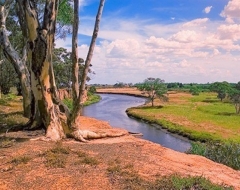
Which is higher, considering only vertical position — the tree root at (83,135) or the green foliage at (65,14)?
the green foliage at (65,14)

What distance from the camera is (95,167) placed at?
8930mm

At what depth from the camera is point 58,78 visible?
64.9 meters

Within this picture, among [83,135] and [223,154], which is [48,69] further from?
[223,154]

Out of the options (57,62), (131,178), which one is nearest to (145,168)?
(131,178)

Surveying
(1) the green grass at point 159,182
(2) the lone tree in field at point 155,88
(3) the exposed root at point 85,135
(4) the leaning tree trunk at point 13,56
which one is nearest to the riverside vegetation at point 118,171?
(1) the green grass at point 159,182

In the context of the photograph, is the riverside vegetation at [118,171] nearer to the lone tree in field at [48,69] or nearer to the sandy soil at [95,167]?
the sandy soil at [95,167]

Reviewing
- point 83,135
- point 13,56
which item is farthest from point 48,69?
point 13,56

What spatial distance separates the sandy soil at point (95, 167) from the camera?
7809 millimetres

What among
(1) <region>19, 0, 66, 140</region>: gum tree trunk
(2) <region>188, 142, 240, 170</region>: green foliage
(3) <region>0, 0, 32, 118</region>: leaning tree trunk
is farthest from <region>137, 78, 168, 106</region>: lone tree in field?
(1) <region>19, 0, 66, 140</region>: gum tree trunk

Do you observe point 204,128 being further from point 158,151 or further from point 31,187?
point 31,187

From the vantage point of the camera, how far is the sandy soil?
781 cm

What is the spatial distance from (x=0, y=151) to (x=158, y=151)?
5.75 metres

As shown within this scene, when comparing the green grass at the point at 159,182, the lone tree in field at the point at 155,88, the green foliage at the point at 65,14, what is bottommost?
the green grass at the point at 159,182

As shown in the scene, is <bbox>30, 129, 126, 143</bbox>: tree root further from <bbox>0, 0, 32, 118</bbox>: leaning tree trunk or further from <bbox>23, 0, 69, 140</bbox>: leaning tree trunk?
<bbox>0, 0, 32, 118</bbox>: leaning tree trunk
